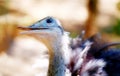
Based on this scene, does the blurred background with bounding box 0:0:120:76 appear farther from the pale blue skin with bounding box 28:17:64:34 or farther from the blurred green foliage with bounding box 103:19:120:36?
the pale blue skin with bounding box 28:17:64:34

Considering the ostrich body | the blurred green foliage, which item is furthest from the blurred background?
→ the ostrich body

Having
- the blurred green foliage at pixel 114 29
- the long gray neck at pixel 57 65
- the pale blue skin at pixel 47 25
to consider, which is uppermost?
the pale blue skin at pixel 47 25

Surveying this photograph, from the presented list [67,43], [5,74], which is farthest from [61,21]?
[5,74]

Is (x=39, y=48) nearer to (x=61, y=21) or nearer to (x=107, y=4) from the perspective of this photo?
(x=61, y=21)

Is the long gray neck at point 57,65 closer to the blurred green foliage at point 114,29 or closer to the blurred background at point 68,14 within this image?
the blurred background at point 68,14

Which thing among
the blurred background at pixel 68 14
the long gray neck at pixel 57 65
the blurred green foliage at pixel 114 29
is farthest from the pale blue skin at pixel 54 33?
the blurred green foliage at pixel 114 29

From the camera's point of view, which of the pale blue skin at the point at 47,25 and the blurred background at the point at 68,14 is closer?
the pale blue skin at the point at 47,25

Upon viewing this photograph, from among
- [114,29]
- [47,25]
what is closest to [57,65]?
[47,25]
